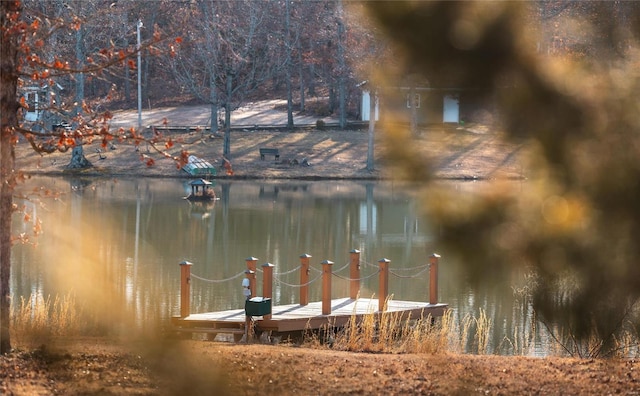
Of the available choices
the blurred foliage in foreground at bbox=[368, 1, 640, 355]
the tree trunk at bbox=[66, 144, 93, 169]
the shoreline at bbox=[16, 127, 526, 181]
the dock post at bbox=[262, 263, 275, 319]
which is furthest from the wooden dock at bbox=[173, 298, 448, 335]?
the tree trunk at bbox=[66, 144, 93, 169]

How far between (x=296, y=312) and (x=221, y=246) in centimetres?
1074

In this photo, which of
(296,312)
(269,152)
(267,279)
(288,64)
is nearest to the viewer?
(267,279)

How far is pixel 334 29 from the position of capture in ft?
188

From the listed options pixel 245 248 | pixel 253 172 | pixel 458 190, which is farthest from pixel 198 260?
pixel 253 172

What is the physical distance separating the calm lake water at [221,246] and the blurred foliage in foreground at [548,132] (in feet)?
1.13

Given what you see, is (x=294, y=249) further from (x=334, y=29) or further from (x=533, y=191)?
(x=334, y=29)

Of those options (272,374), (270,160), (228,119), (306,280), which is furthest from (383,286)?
(228,119)

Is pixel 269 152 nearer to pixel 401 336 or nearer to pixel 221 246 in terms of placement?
pixel 221 246

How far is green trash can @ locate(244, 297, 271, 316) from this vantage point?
45.6 ft

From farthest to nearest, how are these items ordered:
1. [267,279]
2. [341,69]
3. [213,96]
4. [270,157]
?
[341,69] < [213,96] < [270,157] < [267,279]

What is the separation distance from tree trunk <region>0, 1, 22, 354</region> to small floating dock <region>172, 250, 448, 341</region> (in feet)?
14.8

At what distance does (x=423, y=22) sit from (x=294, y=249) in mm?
20227

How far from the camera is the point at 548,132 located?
17.8 ft

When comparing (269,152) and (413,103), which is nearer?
(413,103)
